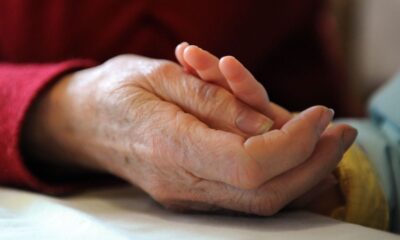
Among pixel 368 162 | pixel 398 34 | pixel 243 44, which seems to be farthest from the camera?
pixel 398 34

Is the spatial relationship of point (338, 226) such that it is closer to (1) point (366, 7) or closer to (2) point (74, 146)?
(2) point (74, 146)

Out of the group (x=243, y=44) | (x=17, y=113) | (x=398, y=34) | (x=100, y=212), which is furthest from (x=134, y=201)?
(x=398, y=34)

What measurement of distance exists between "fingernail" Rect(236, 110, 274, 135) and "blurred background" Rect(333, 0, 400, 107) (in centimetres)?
69

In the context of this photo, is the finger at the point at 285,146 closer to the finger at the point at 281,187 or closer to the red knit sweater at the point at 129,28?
the finger at the point at 281,187

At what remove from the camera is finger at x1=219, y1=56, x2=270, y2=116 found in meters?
0.46

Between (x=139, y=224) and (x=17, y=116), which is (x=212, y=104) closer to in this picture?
(x=139, y=224)

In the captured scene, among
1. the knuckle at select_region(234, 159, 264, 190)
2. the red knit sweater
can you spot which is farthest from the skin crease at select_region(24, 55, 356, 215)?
the red knit sweater

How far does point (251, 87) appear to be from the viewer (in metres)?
0.47

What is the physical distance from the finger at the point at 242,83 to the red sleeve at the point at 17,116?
0.22 metres

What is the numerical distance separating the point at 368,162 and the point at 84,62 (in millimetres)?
308

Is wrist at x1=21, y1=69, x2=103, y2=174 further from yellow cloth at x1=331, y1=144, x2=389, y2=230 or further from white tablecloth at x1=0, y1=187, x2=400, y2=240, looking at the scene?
yellow cloth at x1=331, y1=144, x2=389, y2=230

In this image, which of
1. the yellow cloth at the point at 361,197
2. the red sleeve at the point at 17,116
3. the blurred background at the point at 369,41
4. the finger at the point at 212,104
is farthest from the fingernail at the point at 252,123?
the blurred background at the point at 369,41

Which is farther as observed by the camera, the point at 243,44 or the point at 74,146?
the point at 243,44

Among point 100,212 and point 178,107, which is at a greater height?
point 178,107
